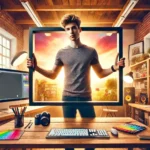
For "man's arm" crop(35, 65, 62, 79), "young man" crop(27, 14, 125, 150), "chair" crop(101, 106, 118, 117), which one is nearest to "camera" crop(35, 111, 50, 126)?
"young man" crop(27, 14, 125, 150)

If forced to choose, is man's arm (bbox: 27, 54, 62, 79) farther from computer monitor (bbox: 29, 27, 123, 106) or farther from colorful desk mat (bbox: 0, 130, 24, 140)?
colorful desk mat (bbox: 0, 130, 24, 140)

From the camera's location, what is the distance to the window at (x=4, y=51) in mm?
4520

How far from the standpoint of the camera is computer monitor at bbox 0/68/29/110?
2.37 m

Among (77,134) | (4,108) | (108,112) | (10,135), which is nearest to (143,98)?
(108,112)

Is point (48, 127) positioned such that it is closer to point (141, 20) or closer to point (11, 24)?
point (11, 24)

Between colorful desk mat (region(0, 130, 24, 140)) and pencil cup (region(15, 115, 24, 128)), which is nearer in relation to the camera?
colorful desk mat (region(0, 130, 24, 140))

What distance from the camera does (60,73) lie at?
1.60m

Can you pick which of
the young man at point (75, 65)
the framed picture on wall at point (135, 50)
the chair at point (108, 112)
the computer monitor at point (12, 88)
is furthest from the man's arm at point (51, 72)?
the framed picture on wall at point (135, 50)

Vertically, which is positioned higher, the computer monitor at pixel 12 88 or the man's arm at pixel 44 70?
the man's arm at pixel 44 70

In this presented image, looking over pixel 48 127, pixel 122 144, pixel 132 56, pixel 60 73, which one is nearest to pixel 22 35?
pixel 132 56

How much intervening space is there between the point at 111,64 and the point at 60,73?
444mm

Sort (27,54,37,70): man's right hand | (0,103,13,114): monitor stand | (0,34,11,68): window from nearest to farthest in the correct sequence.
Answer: (27,54,37,70): man's right hand
(0,103,13,114): monitor stand
(0,34,11,68): window

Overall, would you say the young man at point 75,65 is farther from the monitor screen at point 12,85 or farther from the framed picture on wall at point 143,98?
the framed picture on wall at point 143,98

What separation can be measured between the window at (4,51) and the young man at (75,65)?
3.31 metres
